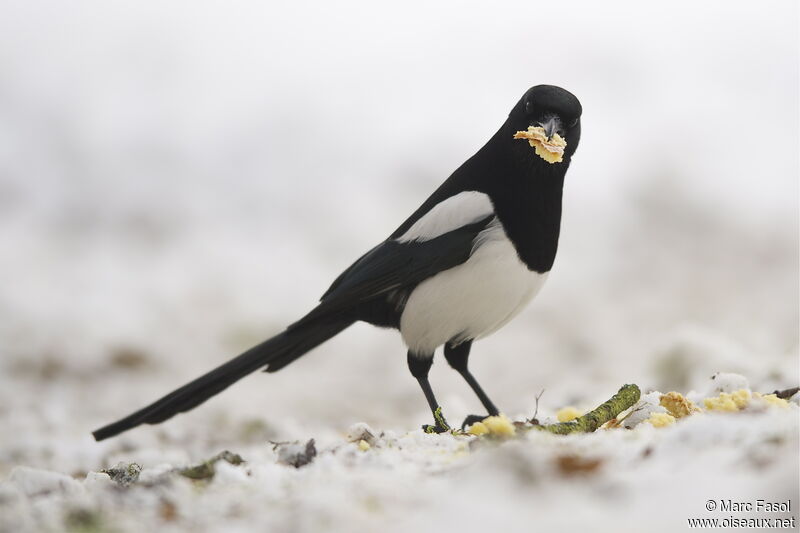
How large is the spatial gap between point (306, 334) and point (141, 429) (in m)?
2.03

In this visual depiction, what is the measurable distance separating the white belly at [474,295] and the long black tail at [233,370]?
28cm

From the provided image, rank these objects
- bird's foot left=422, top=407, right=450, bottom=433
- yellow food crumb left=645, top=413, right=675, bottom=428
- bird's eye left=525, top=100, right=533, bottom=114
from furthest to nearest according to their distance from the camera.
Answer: bird's eye left=525, top=100, right=533, bottom=114, bird's foot left=422, top=407, right=450, bottom=433, yellow food crumb left=645, top=413, right=675, bottom=428

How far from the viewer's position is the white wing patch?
11.5 ft

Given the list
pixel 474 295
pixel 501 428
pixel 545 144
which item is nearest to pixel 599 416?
pixel 501 428

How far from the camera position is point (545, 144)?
3.45m

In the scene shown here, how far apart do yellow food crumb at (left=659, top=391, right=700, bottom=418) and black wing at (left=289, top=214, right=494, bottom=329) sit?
0.81m

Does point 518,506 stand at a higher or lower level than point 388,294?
lower

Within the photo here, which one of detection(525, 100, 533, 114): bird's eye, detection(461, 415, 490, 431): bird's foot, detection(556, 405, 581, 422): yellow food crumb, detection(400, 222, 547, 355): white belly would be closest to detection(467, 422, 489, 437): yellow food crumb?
detection(461, 415, 490, 431): bird's foot

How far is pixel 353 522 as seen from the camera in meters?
1.90

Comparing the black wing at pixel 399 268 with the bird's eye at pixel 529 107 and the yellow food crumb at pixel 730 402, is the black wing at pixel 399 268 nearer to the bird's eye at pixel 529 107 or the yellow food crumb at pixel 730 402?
the bird's eye at pixel 529 107

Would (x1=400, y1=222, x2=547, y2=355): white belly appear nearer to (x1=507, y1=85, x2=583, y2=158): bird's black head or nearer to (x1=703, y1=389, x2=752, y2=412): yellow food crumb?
(x1=507, y1=85, x2=583, y2=158): bird's black head

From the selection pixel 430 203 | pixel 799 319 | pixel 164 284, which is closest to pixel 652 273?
pixel 799 319

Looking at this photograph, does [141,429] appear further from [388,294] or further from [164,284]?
[164,284]

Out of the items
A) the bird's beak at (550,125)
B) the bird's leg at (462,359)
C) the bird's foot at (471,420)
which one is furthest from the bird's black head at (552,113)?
the bird's foot at (471,420)
